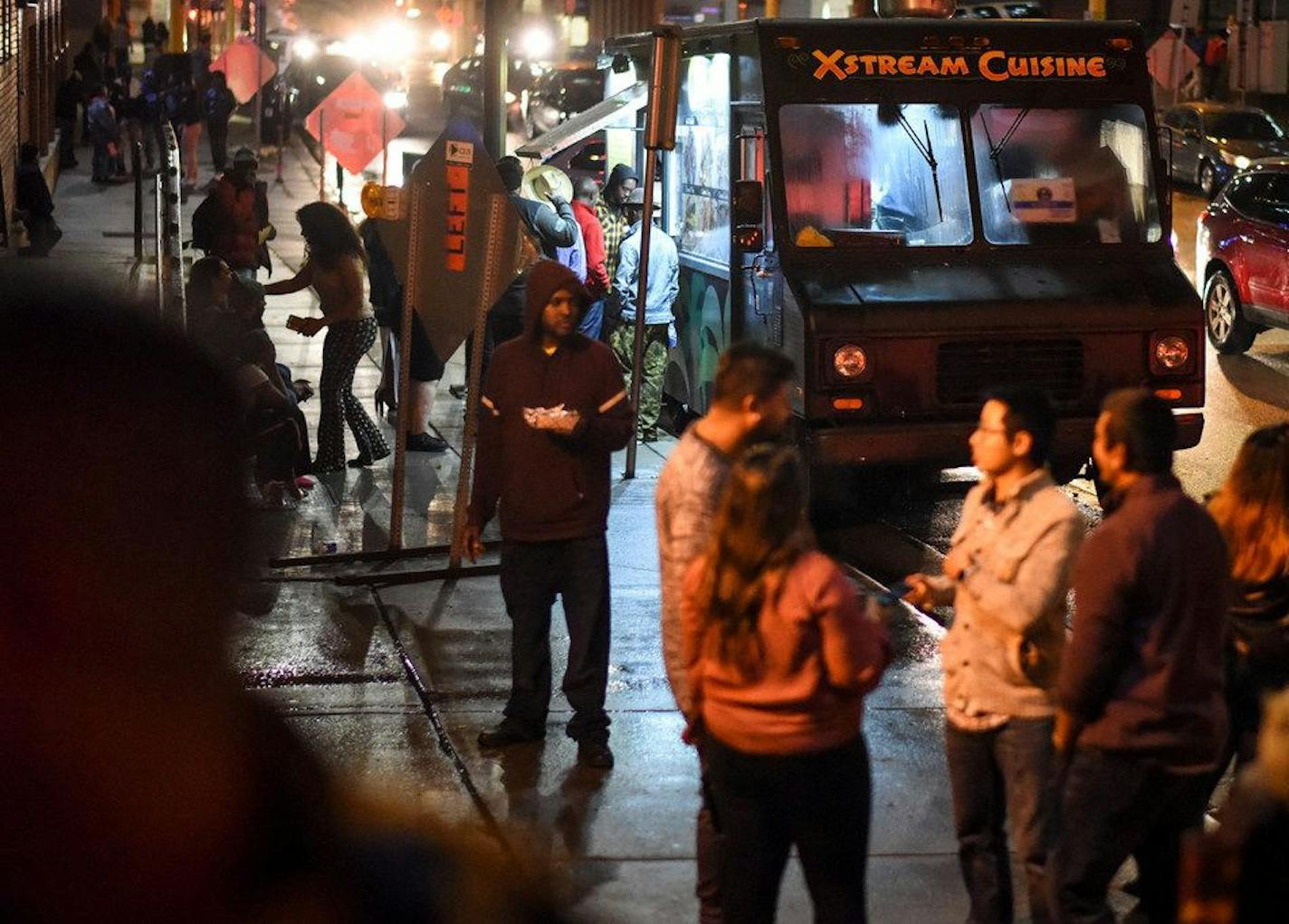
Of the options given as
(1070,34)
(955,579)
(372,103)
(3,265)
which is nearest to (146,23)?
(372,103)

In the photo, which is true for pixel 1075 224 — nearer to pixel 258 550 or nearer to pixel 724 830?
pixel 724 830

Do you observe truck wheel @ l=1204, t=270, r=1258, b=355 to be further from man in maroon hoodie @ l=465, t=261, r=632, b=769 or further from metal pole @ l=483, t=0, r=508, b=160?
man in maroon hoodie @ l=465, t=261, r=632, b=769

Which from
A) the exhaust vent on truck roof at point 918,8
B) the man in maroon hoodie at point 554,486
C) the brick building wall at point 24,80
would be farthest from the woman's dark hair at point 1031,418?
the brick building wall at point 24,80

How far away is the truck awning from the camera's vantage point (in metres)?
14.6

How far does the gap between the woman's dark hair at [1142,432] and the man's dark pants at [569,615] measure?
264 centimetres

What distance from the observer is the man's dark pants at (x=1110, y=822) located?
4.76 m

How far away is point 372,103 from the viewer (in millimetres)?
20703

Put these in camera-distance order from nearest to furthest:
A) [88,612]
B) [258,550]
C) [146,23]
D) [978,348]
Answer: [88,612], [258,550], [978,348], [146,23]

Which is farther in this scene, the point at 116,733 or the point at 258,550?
the point at 258,550

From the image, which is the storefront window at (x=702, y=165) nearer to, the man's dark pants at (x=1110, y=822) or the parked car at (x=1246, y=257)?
the parked car at (x=1246, y=257)

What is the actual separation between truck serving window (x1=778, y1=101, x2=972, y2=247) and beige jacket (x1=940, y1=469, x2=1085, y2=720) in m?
6.10

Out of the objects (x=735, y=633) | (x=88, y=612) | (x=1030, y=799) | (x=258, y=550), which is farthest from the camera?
(x=1030, y=799)

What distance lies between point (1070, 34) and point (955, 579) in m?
7.23

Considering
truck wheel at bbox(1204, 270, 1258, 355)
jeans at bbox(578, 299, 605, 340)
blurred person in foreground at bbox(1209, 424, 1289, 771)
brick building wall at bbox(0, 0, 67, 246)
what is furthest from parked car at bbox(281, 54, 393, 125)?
blurred person in foreground at bbox(1209, 424, 1289, 771)
